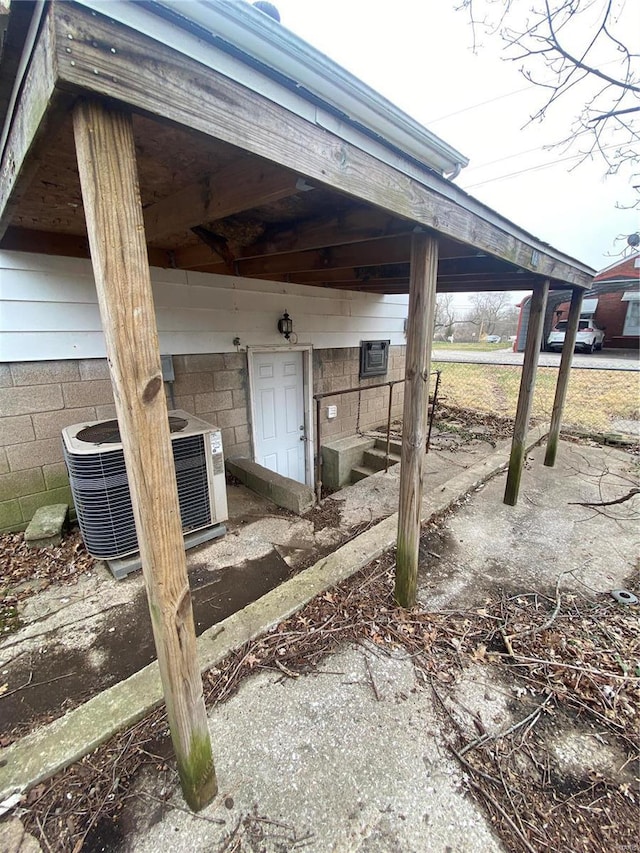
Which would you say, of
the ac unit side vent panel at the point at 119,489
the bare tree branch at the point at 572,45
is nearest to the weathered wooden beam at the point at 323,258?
the ac unit side vent panel at the point at 119,489

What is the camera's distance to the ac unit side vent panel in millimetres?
2201

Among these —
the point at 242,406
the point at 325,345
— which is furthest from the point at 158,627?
the point at 325,345

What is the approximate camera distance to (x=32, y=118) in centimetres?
89

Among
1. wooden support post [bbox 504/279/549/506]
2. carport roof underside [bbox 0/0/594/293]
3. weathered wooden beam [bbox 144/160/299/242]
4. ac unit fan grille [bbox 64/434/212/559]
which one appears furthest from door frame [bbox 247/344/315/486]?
wooden support post [bbox 504/279/549/506]

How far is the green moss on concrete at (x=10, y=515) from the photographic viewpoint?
270cm

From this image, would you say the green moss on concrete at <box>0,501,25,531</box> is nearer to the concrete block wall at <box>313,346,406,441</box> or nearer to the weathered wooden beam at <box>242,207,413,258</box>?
the weathered wooden beam at <box>242,207,413,258</box>

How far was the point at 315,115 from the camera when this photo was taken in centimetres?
108

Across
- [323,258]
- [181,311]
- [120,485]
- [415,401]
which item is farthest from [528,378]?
[120,485]

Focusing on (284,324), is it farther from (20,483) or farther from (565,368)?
(565,368)

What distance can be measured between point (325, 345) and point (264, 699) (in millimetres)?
4166

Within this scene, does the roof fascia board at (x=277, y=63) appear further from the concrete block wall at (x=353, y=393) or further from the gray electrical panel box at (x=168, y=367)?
the concrete block wall at (x=353, y=393)

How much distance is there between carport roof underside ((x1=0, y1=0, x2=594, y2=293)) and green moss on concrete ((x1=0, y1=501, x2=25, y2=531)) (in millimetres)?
1921

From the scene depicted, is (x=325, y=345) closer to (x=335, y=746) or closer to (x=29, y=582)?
(x=29, y=582)

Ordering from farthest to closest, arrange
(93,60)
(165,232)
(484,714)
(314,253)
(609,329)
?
(609,329) < (314,253) < (165,232) < (484,714) < (93,60)
